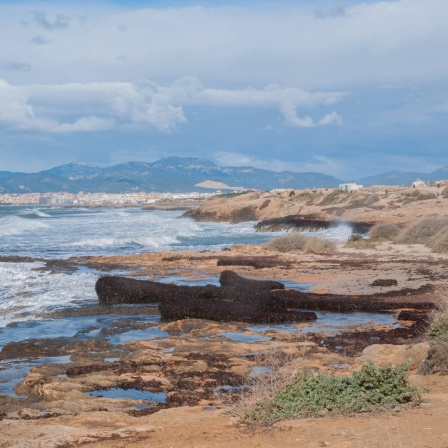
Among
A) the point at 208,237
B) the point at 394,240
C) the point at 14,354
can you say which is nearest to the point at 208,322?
the point at 14,354

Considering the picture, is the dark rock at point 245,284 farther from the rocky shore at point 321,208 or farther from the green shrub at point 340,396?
the rocky shore at point 321,208

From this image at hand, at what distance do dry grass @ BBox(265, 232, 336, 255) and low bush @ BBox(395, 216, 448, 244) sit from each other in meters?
3.58

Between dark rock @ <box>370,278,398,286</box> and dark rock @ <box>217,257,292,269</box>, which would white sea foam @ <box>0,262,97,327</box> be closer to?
dark rock @ <box>217,257,292,269</box>

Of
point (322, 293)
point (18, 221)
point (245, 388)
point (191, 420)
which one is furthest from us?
point (18, 221)

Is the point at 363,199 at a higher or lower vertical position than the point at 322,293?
higher

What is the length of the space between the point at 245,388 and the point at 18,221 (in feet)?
205

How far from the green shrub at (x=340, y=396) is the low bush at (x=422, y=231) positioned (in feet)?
85.8

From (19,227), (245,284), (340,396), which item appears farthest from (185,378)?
(19,227)

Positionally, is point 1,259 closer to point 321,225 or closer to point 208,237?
point 208,237

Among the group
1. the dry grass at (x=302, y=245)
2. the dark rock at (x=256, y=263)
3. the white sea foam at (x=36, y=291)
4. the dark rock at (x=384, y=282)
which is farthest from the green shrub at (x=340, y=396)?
the dry grass at (x=302, y=245)

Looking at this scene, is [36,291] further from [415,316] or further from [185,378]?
[185,378]

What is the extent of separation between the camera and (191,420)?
25.8 feet

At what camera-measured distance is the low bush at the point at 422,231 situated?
33688mm

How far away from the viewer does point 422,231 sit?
34.3 metres
